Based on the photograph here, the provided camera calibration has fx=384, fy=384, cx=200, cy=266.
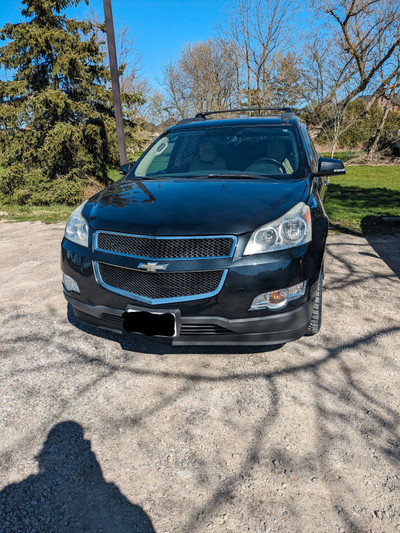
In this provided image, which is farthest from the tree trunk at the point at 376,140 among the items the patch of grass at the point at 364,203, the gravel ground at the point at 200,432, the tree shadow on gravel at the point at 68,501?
the tree shadow on gravel at the point at 68,501

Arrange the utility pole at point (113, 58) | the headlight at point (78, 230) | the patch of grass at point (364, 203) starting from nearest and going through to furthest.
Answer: the headlight at point (78, 230), the patch of grass at point (364, 203), the utility pole at point (113, 58)

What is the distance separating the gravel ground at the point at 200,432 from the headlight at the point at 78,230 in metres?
0.88

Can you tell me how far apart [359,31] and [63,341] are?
22108 millimetres

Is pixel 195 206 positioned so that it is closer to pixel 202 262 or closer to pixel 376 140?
pixel 202 262

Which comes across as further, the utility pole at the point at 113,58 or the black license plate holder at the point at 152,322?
the utility pole at the point at 113,58

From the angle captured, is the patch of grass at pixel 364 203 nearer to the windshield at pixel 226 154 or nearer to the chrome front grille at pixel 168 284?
the windshield at pixel 226 154

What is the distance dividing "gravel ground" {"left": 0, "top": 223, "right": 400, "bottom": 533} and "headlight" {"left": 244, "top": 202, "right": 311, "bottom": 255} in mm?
905

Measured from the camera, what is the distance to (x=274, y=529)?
5.22 feet

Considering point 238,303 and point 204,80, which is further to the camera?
point 204,80

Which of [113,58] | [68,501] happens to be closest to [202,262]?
[68,501]

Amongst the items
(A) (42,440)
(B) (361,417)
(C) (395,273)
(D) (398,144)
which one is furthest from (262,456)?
(D) (398,144)

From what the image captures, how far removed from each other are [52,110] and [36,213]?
9.58 feet

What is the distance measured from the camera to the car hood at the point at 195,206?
2.39 meters

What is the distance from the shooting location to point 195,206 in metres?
2.57
